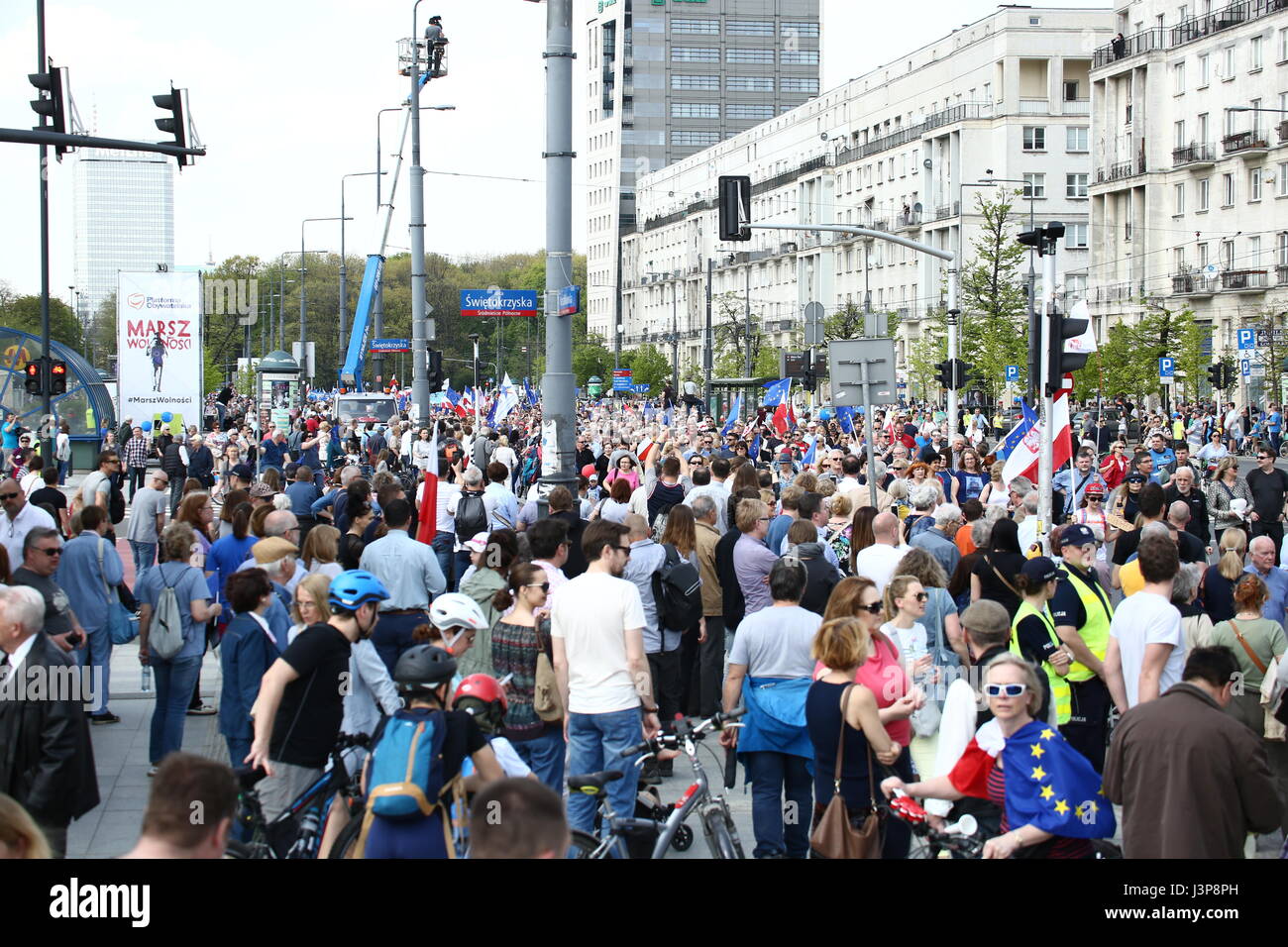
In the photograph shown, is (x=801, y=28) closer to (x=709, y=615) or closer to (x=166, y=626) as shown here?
(x=709, y=615)

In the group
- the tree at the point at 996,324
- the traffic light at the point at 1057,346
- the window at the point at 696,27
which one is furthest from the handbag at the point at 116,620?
the window at the point at 696,27

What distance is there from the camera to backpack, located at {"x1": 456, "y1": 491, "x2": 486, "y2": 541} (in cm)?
1424

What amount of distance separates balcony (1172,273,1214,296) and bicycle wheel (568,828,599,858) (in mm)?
65901

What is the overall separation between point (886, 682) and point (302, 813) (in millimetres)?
2683

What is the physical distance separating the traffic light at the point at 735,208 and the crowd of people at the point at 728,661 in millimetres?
10044

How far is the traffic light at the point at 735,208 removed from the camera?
23094 millimetres

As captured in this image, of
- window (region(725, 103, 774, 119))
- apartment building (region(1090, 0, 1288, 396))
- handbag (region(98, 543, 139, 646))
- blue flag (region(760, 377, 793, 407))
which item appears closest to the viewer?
handbag (region(98, 543, 139, 646))

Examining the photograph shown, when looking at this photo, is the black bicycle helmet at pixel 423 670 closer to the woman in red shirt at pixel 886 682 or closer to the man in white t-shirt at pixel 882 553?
the woman in red shirt at pixel 886 682

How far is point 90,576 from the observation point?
35.6 feet

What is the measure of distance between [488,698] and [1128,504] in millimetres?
11865

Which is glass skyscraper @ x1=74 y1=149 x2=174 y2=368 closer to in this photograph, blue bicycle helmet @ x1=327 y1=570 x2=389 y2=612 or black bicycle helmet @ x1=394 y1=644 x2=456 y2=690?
blue bicycle helmet @ x1=327 y1=570 x2=389 y2=612

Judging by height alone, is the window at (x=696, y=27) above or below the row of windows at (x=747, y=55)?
above

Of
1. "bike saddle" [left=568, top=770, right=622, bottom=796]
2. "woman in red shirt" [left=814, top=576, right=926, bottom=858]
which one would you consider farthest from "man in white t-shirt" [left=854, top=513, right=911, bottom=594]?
"bike saddle" [left=568, top=770, right=622, bottom=796]
